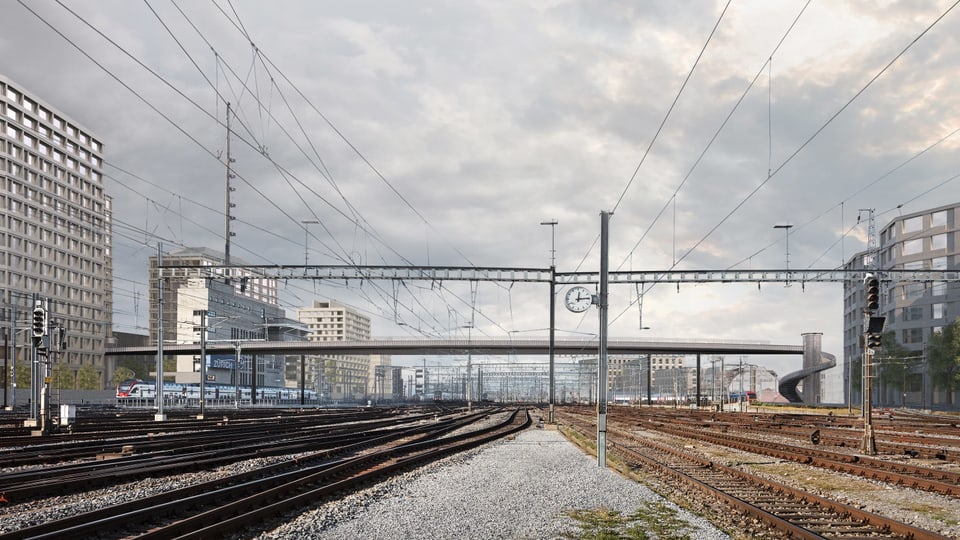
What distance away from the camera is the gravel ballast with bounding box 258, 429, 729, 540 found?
512 inches

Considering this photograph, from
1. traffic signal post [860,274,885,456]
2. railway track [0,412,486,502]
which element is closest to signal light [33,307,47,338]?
railway track [0,412,486,502]

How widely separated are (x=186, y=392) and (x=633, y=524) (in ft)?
353

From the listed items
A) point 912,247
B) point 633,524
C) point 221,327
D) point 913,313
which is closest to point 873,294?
point 633,524

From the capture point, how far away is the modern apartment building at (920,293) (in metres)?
102

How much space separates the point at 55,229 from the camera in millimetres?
139125

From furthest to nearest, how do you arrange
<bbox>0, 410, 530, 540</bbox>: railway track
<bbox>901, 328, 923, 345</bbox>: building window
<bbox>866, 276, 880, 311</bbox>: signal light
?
<bbox>901, 328, 923, 345</bbox>: building window → <bbox>866, 276, 880, 311</bbox>: signal light → <bbox>0, 410, 530, 540</bbox>: railway track

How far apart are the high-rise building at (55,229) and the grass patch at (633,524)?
385ft

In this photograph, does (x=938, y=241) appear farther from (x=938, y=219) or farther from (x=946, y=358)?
(x=946, y=358)

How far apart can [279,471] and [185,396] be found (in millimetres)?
94715

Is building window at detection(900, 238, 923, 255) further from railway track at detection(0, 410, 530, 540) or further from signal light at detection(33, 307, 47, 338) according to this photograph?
signal light at detection(33, 307, 47, 338)

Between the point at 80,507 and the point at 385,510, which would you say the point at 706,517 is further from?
the point at 80,507

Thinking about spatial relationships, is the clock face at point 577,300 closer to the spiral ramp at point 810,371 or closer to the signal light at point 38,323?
the signal light at point 38,323

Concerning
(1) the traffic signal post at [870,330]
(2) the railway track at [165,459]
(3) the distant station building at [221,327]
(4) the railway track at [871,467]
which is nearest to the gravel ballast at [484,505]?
(2) the railway track at [165,459]

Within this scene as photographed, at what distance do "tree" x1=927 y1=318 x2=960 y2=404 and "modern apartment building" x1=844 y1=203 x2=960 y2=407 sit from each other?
624cm
